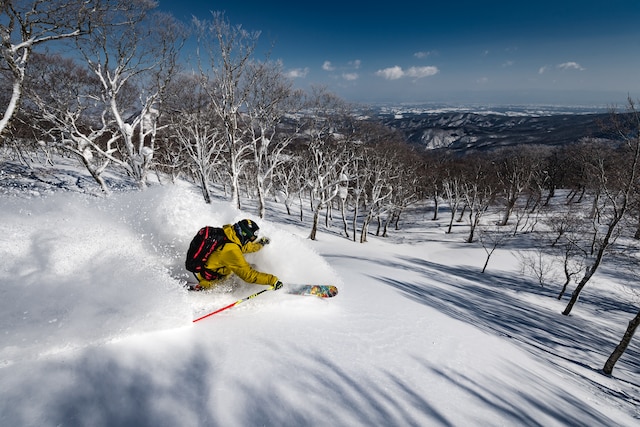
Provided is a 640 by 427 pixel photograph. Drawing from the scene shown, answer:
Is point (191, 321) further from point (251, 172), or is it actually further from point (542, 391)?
point (251, 172)

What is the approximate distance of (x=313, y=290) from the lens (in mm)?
5543

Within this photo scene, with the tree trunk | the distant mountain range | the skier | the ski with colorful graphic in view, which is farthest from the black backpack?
the distant mountain range

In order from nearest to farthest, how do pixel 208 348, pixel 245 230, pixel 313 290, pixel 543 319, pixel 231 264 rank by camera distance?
pixel 208 348 < pixel 231 264 < pixel 245 230 < pixel 313 290 < pixel 543 319

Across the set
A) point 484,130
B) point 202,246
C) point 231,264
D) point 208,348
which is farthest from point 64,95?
point 484,130

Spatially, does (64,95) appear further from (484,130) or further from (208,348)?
(484,130)

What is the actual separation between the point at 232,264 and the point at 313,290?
5.49ft

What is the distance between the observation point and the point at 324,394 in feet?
9.89

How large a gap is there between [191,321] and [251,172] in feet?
132

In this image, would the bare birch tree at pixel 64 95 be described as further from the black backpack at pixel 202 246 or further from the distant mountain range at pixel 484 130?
the distant mountain range at pixel 484 130

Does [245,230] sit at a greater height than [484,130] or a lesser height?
lesser

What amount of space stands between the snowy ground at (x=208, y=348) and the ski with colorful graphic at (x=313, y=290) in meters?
0.15

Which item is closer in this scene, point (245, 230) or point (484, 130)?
point (245, 230)

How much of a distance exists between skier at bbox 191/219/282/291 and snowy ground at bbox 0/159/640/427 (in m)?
0.28

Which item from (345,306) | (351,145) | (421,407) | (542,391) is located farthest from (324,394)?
(351,145)
